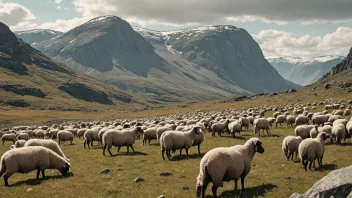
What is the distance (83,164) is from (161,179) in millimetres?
9224

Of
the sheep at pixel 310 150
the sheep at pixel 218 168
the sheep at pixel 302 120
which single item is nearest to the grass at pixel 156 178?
the sheep at pixel 310 150

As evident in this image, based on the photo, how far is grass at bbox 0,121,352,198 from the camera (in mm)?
16938

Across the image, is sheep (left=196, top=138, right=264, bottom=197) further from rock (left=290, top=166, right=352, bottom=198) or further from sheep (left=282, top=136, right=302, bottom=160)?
sheep (left=282, top=136, right=302, bottom=160)

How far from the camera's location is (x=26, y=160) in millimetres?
19000

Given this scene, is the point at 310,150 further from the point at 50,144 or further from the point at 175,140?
the point at 50,144

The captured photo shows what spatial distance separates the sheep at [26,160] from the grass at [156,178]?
0.92m

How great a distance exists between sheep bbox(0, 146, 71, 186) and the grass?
92 cm

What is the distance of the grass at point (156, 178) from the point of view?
55.6 ft

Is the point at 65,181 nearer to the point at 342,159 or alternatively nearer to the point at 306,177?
the point at 306,177

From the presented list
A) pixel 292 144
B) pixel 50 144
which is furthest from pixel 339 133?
pixel 50 144

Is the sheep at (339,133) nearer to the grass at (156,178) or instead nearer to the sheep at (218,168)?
the grass at (156,178)

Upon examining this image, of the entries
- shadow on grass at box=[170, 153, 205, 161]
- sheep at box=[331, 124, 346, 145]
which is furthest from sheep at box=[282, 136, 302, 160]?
sheep at box=[331, 124, 346, 145]

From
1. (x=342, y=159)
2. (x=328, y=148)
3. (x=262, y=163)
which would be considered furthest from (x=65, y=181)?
(x=328, y=148)

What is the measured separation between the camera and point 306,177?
19.0 metres
